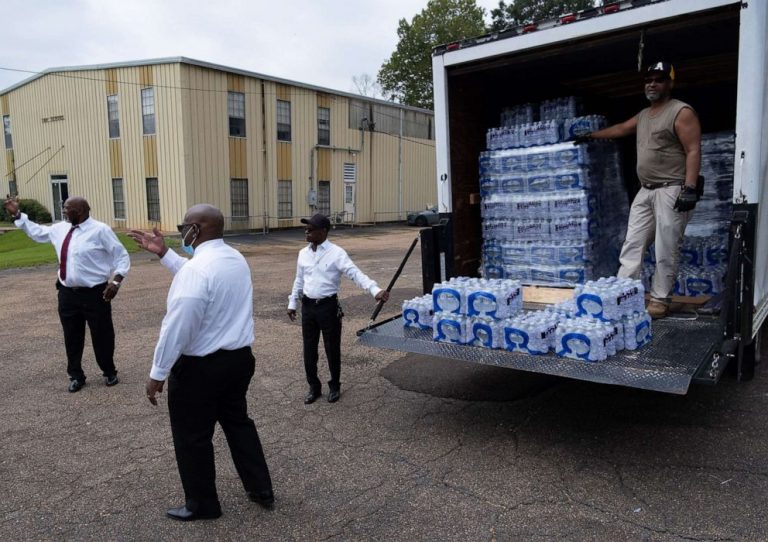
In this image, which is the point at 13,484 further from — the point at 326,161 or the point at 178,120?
the point at 326,161

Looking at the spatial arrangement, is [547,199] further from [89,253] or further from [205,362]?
[89,253]

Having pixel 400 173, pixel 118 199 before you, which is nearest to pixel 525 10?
pixel 400 173

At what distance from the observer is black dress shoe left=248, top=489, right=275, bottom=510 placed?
11.8 ft

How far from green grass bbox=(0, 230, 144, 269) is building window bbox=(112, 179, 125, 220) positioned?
237cm

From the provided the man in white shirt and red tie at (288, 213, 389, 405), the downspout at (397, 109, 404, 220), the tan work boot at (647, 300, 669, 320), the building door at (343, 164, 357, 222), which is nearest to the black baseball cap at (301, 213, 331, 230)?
the man in white shirt and red tie at (288, 213, 389, 405)

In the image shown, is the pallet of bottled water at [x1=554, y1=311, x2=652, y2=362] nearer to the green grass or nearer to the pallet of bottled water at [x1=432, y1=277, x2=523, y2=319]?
the pallet of bottled water at [x1=432, y1=277, x2=523, y2=319]

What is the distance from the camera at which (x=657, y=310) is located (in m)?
4.78

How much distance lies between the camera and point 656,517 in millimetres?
3410

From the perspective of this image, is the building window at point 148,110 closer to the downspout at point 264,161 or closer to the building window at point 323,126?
the downspout at point 264,161

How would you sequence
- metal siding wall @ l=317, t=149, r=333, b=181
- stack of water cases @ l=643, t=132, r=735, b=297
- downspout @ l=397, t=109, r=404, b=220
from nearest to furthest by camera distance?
stack of water cases @ l=643, t=132, r=735, b=297 → metal siding wall @ l=317, t=149, r=333, b=181 → downspout @ l=397, t=109, r=404, b=220

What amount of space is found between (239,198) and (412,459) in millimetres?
21590

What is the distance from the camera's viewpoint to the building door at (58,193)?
27.4 metres

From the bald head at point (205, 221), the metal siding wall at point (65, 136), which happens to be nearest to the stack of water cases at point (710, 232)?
the bald head at point (205, 221)

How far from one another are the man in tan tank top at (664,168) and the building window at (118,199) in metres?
23.6
